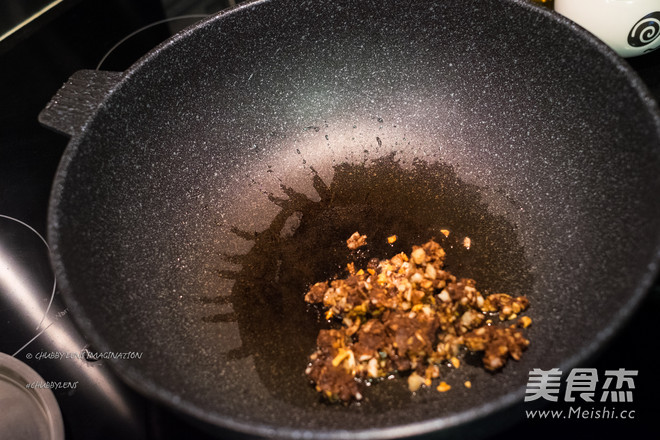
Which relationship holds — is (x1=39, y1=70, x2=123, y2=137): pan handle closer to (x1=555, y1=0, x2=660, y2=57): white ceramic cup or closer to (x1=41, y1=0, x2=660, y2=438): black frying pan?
(x1=41, y1=0, x2=660, y2=438): black frying pan

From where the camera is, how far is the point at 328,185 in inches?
47.3

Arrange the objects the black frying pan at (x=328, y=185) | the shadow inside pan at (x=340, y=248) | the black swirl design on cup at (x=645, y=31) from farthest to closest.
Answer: the black swirl design on cup at (x=645, y=31), the shadow inside pan at (x=340, y=248), the black frying pan at (x=328, y=185)

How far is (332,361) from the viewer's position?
33.6 inches

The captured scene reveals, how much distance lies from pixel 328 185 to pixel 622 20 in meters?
0.71

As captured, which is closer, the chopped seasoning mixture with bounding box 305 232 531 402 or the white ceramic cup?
the chopped seasoning mixture with bounding box 305 232 531 402

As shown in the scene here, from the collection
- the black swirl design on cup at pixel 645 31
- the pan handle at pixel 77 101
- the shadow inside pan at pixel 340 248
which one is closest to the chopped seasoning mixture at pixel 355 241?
the shadow inside pan at pixel 340 248

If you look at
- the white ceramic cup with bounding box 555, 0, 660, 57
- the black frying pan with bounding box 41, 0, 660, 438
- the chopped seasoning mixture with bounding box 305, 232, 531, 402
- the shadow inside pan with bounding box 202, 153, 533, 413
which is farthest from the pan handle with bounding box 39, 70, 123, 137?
the white ceramic cup with bounding box 555, 0, 660, 57

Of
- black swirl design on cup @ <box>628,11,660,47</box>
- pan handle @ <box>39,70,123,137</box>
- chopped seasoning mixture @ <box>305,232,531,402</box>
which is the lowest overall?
chopped seasoning mixture @ <box>305,232,531,402</box>

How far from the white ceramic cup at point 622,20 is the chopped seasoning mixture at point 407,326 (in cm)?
59

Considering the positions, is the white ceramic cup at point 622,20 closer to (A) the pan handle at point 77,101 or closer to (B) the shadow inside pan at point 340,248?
(B) the shadow inside pan at point 340,248

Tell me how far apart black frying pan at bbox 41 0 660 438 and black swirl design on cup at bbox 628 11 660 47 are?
21 centimetres

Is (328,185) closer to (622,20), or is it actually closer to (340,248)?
(340,248)

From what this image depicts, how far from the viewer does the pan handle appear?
94 cm

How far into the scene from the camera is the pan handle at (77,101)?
938 mm
